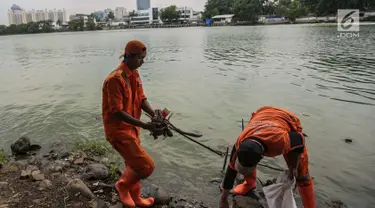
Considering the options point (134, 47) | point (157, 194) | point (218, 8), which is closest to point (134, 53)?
point (134, 47)

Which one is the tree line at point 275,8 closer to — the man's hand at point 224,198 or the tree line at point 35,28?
the tree line at point 35,28

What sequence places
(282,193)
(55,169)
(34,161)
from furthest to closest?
(34,161) → (55,169) → (282,193)

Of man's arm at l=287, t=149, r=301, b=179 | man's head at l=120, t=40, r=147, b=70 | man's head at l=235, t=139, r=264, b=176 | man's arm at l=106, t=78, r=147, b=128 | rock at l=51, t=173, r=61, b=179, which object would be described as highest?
man's head at l=120, t=40, r=147, b=70

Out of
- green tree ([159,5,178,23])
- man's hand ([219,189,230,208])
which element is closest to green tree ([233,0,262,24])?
green tree ([159,5,178,23])

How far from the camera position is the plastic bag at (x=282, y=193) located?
4.22m

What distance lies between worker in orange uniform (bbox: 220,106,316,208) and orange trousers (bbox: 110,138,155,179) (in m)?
1.12

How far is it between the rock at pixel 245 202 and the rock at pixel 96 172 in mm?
2511

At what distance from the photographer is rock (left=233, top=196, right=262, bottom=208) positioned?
5179 mm

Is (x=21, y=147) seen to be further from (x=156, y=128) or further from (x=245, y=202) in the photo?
(x=245, y=202)

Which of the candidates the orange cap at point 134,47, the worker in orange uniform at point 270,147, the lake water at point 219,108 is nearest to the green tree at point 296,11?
the lake water at point 219,108

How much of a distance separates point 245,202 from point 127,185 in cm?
205

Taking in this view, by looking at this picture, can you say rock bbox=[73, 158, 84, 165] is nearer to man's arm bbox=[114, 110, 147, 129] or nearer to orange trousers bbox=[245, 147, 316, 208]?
man's arm bbox=[114, 110, 147, 129]

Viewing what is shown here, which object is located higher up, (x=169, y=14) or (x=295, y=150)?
(x=169, y=14)

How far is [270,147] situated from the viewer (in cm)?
338
